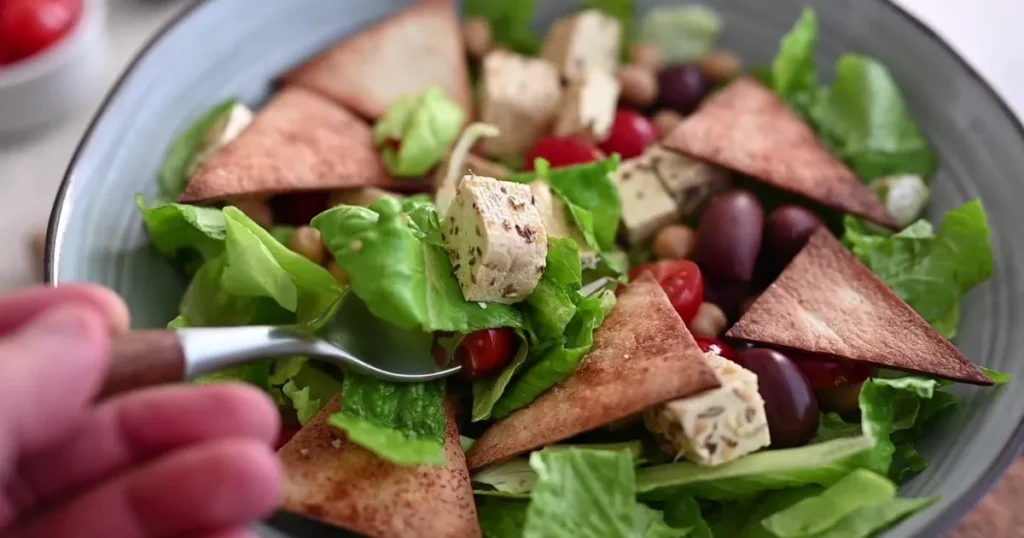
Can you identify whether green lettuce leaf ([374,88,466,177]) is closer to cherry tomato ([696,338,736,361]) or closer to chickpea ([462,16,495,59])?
chickpea ([462,16,495,59])

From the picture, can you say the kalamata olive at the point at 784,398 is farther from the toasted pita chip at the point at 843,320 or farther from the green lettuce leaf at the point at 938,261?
the green lettuce leaf at the point at 938,261

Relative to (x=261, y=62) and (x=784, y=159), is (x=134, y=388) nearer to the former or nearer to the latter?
(x=261, y=62)

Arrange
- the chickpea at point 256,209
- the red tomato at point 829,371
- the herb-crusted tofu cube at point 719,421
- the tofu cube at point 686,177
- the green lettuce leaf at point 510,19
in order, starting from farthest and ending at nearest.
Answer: the green lettuce leaf at point 510,19
the tofu cube at point 686,177
the chickpea at point 256,209
the red tomato at point 829,371
the herb-crusted tofu cube at point 719,421

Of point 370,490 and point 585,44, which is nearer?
point 370,490

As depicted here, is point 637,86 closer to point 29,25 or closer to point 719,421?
point 719,421

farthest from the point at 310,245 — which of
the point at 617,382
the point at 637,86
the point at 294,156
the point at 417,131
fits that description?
the point at 637,86

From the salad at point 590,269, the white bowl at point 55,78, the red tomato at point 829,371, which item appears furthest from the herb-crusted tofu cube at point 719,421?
the white bowl at point 55,78

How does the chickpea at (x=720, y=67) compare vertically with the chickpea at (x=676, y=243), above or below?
above

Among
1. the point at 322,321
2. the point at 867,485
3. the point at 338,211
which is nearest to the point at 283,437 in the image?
the point at 322,321
